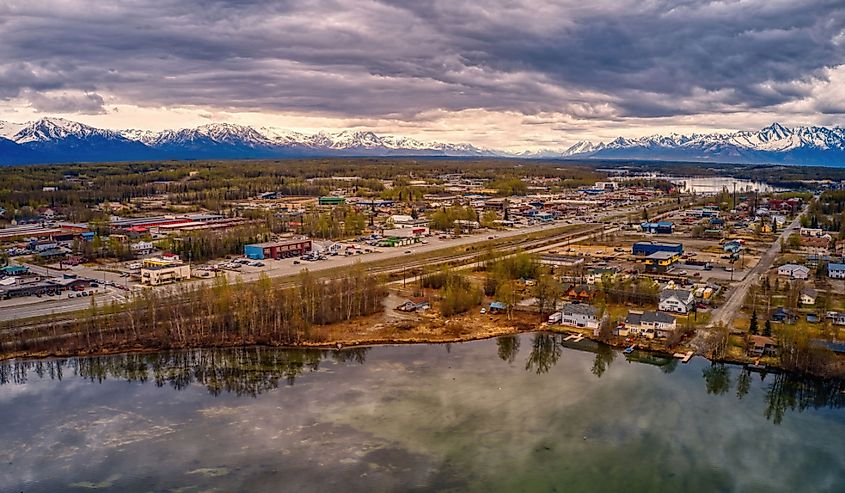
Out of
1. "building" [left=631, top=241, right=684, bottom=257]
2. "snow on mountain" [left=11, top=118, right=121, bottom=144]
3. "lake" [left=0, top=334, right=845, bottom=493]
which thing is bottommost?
"lake" [left=0, top=334, right=845, bottom=493]

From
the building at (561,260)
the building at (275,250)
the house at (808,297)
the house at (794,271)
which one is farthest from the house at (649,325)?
the building at (275,250)

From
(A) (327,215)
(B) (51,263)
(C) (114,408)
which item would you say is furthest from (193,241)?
(C) (114,408)

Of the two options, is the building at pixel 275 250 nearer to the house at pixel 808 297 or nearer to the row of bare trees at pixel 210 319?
the row of bare trees at pixel 210 319

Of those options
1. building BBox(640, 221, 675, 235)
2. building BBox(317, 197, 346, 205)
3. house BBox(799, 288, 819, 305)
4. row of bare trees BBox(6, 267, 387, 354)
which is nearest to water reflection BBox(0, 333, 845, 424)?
row of bare trees BBox(6, 267, 387, 354)

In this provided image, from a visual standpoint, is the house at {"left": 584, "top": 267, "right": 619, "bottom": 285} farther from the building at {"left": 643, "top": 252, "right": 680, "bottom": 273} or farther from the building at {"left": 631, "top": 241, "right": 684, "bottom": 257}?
the building at {"left": 631, "top": 241, "right": 684, "bottom": 257}

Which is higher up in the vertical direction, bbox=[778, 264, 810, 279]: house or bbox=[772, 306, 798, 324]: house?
bbox=[778, 264, 810, 279]: house

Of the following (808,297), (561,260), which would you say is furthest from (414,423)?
(561,260)

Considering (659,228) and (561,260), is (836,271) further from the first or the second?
(659,228)

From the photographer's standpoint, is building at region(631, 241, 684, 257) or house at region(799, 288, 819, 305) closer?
house at region(799, 288, 819, 305)
